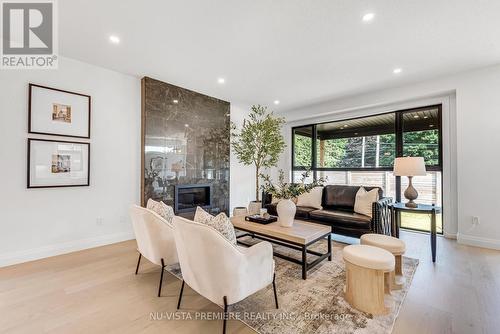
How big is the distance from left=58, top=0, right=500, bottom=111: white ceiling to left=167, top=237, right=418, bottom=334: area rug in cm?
282

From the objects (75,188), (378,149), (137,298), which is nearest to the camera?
(137,298)

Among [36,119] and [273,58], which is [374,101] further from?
[36,119]

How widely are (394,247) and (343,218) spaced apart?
3.75 ft

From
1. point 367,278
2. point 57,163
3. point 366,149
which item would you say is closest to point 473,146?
point 366,149

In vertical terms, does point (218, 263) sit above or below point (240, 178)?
below

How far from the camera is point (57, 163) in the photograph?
3.13m

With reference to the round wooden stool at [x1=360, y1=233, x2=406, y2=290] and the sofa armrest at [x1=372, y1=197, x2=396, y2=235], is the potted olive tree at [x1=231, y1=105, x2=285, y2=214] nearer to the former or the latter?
the sofa armrest at [x1=372, y1=197, x2=396, y2=235]

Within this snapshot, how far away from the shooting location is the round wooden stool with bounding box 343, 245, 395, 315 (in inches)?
72.7

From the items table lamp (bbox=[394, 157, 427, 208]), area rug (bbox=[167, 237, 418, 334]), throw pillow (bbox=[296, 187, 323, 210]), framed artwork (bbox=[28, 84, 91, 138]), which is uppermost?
framed artwork (bbox=[28, 84, 91, 138])

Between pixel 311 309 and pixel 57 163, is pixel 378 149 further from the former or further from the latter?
pixel 57 163

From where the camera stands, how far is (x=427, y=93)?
3936mm

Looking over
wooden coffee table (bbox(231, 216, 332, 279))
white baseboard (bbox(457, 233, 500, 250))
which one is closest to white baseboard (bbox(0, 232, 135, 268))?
wooden coffee table (bbox(231, 216, 332, 279))

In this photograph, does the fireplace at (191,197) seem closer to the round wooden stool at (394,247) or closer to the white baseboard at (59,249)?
the white baseboard at (59,249)

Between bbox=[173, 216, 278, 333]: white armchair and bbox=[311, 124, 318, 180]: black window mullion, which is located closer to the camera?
bbox=[173, 216, 278, 333]: white armchair
